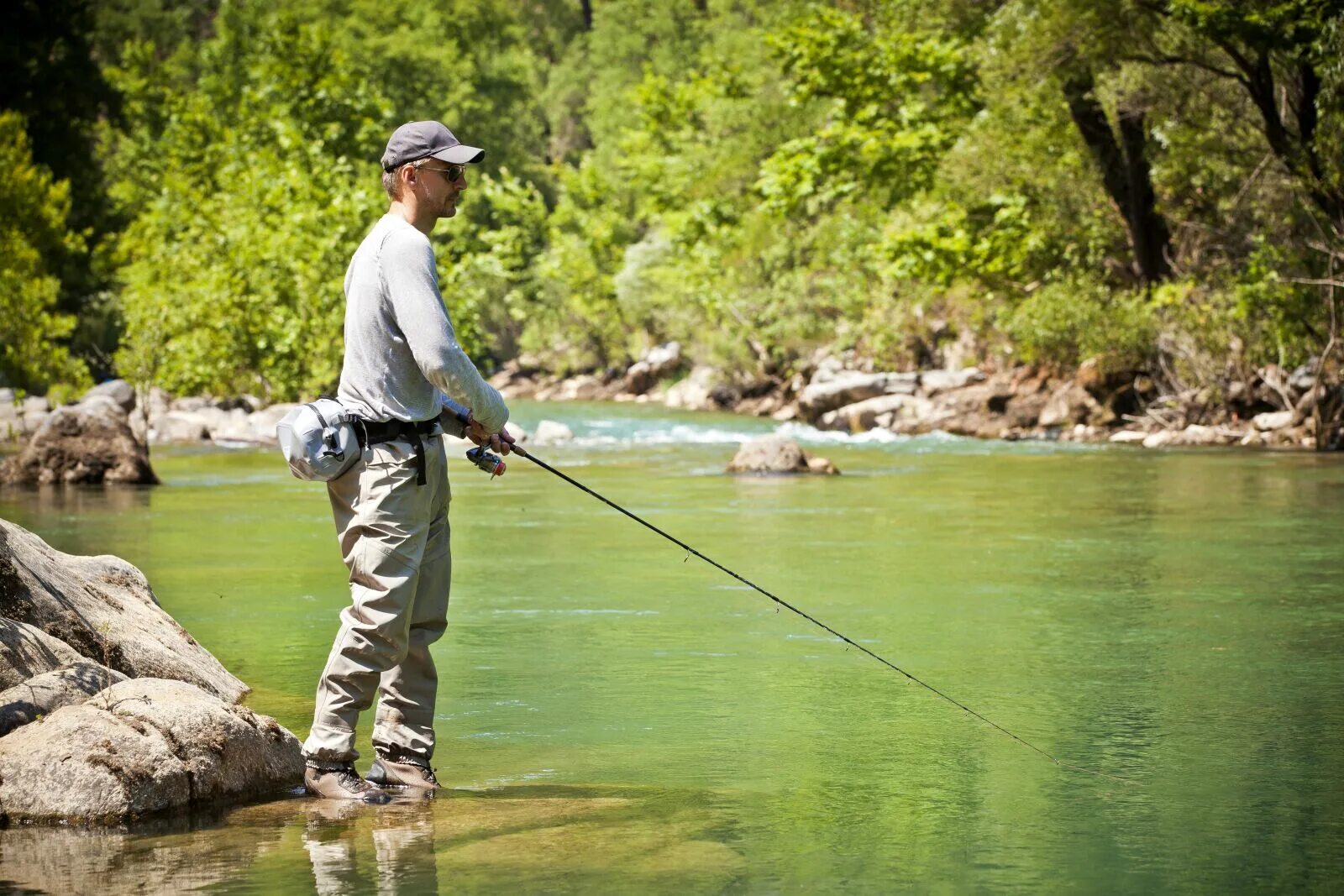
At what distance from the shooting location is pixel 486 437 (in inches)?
219

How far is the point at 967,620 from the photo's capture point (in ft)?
31.4

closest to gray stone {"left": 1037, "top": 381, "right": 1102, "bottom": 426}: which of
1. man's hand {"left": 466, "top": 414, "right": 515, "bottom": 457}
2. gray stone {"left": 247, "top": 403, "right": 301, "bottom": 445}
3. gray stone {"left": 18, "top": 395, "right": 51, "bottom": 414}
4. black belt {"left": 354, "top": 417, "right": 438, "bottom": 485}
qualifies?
gray stone {"left": 247, "top": 403, "right": 301, "bottom": 445}

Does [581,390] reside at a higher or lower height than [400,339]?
lower

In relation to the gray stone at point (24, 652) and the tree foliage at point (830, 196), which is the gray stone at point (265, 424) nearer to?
the tree foliage at point (830, 196)

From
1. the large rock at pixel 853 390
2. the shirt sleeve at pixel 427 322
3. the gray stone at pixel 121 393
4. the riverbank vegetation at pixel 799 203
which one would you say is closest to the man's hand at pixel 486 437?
the shirt sleeve at pixel 427 322

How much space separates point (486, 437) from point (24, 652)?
180cm

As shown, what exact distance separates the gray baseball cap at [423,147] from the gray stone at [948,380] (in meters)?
29.6

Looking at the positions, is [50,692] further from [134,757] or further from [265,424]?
[265,424]

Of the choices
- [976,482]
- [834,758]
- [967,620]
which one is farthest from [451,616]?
[976,482]

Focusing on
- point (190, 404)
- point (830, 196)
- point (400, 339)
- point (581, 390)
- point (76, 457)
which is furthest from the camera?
point (581, 390)

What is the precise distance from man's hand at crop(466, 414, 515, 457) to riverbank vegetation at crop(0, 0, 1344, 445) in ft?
65.1

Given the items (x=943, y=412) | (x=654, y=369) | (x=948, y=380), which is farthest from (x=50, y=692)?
(x=654, y=369)

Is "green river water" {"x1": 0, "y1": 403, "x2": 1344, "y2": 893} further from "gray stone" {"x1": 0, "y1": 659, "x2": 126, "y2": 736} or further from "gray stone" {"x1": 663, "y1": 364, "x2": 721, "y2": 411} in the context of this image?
"gray stone" {"x1": 663, "y1": 364, "x2": 721, "y2": 411}

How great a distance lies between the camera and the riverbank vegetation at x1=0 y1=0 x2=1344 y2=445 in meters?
25.9
